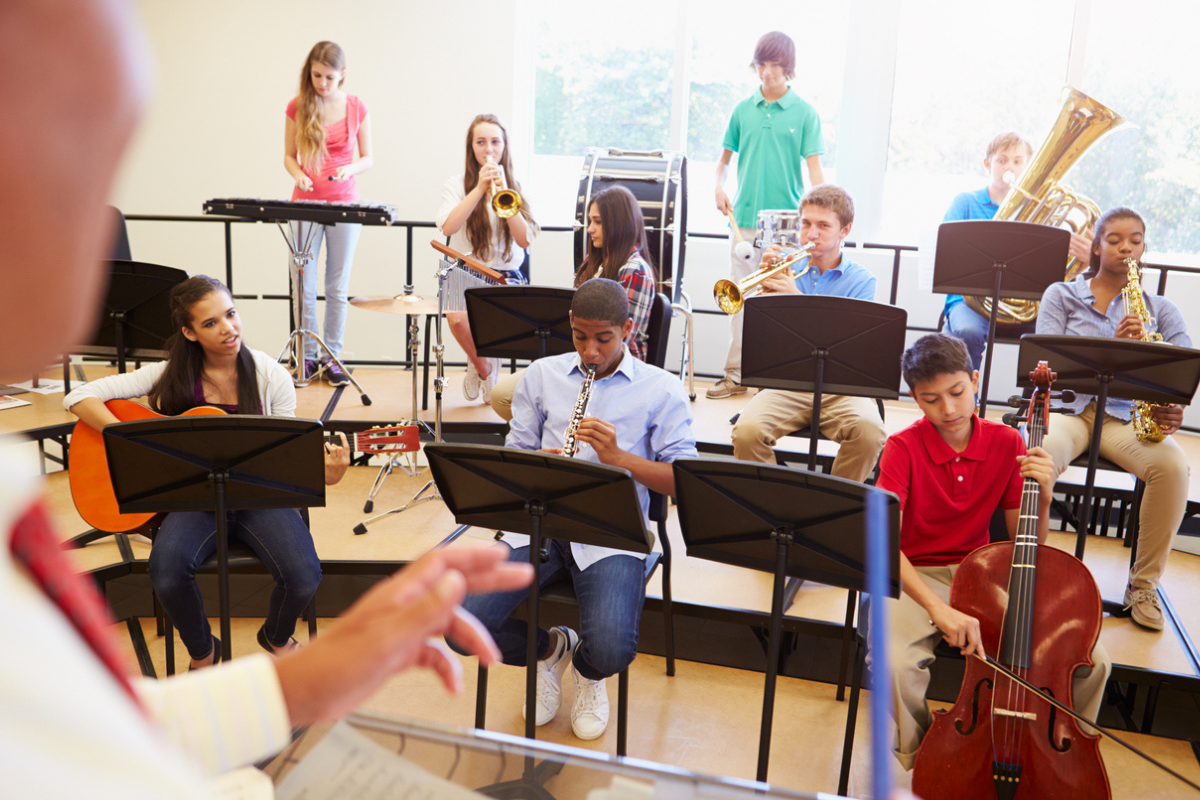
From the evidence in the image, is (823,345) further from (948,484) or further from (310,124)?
(310,124)

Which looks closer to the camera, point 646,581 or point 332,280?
point 646,581

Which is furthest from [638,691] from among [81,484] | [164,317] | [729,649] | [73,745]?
[73,745]

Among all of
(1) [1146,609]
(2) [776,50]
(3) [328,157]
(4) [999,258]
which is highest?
(2) [776,50]

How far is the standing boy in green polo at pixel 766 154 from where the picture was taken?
5332 millimetres

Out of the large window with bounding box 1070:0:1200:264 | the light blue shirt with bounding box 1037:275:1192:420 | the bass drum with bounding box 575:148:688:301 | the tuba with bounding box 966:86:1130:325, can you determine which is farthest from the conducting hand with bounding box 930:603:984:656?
the large window with bounding box 1070:0:1200:264

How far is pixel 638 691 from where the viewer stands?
126 inches

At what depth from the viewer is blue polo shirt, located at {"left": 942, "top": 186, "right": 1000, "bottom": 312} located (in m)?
4.87

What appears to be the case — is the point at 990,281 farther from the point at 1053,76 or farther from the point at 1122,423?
the point at 1053,76

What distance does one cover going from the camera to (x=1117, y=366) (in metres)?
2.94

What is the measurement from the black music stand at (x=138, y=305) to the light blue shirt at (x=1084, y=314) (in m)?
3.58

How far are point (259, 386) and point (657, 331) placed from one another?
1.64 meters

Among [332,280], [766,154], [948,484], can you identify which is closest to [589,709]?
[948,484]

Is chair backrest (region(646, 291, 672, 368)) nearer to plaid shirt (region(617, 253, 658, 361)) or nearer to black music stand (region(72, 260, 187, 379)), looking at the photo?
plaid shirt (region(617, 253, 658, 361))

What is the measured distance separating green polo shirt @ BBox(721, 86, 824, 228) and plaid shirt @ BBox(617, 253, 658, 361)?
1953 millimetres
